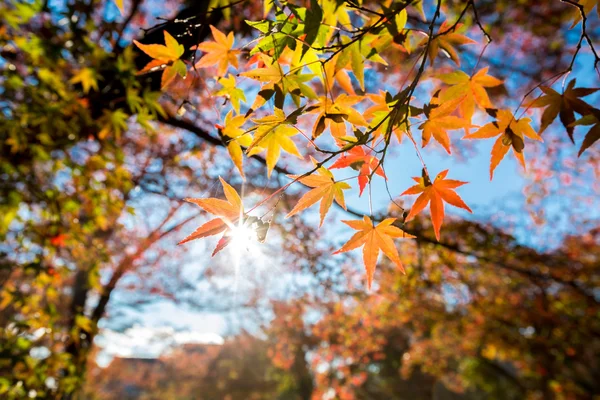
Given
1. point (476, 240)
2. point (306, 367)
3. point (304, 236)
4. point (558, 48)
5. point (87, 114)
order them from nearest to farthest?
point (87, 114) < point (304, 236) < point (476, 240) < point (558, 48) < point (306, 367)

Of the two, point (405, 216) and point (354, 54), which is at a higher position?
point (354, 54)

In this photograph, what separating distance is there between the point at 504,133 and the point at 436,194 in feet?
0.89

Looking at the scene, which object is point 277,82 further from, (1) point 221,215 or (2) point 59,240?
(2) point 59,240

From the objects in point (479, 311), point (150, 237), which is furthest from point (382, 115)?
point (479, 311)

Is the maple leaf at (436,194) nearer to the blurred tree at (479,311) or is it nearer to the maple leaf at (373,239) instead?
the maple leaf at (373,239)

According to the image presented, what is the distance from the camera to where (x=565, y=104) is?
955 millimetres

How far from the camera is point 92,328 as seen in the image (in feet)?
9.96

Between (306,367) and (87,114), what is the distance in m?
19.1

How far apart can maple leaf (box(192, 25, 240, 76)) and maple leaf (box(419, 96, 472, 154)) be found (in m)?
0.64

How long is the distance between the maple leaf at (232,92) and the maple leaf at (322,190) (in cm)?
42

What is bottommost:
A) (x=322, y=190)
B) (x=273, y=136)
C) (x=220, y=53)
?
(x=322, y=190)

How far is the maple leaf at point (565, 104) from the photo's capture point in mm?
930

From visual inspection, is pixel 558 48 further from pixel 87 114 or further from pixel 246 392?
pixel 246 392

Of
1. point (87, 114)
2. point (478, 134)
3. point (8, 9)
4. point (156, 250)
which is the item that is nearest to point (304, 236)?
point (87, 114)
